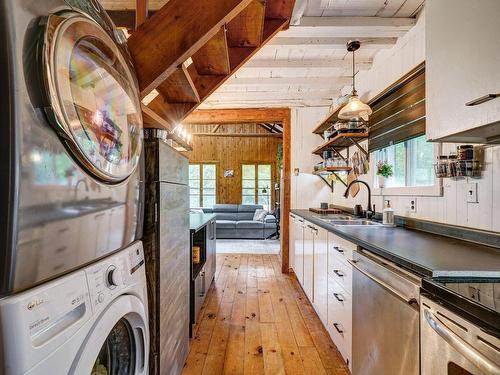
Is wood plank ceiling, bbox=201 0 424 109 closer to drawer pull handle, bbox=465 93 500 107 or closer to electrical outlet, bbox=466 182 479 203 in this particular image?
drawer pull handle, bbox=465 93 500 107

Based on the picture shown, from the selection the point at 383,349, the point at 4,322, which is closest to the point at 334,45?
the point at 383,349

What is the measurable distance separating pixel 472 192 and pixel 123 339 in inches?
71.9

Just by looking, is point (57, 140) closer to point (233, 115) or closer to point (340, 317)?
point (340, 317)

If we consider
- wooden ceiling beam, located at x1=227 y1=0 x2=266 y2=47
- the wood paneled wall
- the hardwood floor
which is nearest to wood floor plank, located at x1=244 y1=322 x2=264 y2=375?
the hardwood floor

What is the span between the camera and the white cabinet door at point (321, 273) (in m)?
2.35

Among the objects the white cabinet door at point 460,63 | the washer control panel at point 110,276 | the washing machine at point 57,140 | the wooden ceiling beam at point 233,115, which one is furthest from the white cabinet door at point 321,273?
the wooden ceiling beam at point 233,115

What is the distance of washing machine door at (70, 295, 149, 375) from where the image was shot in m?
0.83

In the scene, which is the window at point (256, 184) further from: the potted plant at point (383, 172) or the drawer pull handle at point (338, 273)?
the drawer pull handle at point (338, 273)

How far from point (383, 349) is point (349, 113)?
187 cm

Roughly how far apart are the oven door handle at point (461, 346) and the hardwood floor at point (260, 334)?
119 cm

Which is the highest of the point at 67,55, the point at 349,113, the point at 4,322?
the point at 349,113

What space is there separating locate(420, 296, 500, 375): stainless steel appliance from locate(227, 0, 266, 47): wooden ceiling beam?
1574 mm

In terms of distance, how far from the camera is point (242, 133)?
380 inches

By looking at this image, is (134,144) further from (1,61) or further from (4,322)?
(4,322)
